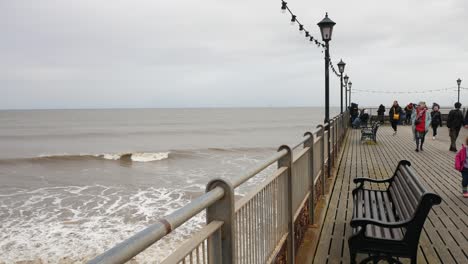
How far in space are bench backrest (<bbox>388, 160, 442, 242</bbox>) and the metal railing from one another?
1186mm

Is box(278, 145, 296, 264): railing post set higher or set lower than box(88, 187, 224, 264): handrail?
lower

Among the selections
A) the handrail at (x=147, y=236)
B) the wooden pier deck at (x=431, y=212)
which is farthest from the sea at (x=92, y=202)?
the wooden pier deck at (x=431, y=212)

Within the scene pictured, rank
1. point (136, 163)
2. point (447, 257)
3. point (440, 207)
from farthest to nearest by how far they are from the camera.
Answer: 1. point (136, 163)
2. point (440, 207)
3. point (447, 257)

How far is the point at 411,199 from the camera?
3846mm

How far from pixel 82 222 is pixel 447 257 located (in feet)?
36.6

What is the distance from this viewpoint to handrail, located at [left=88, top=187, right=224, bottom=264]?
3.65 ft

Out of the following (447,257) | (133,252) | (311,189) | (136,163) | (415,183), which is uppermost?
(133,252)

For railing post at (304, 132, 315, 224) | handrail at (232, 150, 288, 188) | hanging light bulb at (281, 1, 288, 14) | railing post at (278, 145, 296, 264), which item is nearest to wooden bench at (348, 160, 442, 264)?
railing post at (278, 145, 296, 264)

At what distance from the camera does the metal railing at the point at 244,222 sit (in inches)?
56.3

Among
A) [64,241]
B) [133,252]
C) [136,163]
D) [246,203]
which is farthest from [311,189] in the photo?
[136,163]

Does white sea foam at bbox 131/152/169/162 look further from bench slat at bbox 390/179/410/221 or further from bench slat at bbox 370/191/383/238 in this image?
bench slat at bbox 390/179/410/221

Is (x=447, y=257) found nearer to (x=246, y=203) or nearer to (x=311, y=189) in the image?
(x=311, y=189)

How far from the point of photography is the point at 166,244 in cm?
929

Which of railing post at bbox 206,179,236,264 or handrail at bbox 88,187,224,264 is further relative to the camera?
railing post at bbox 206,179,236,264
